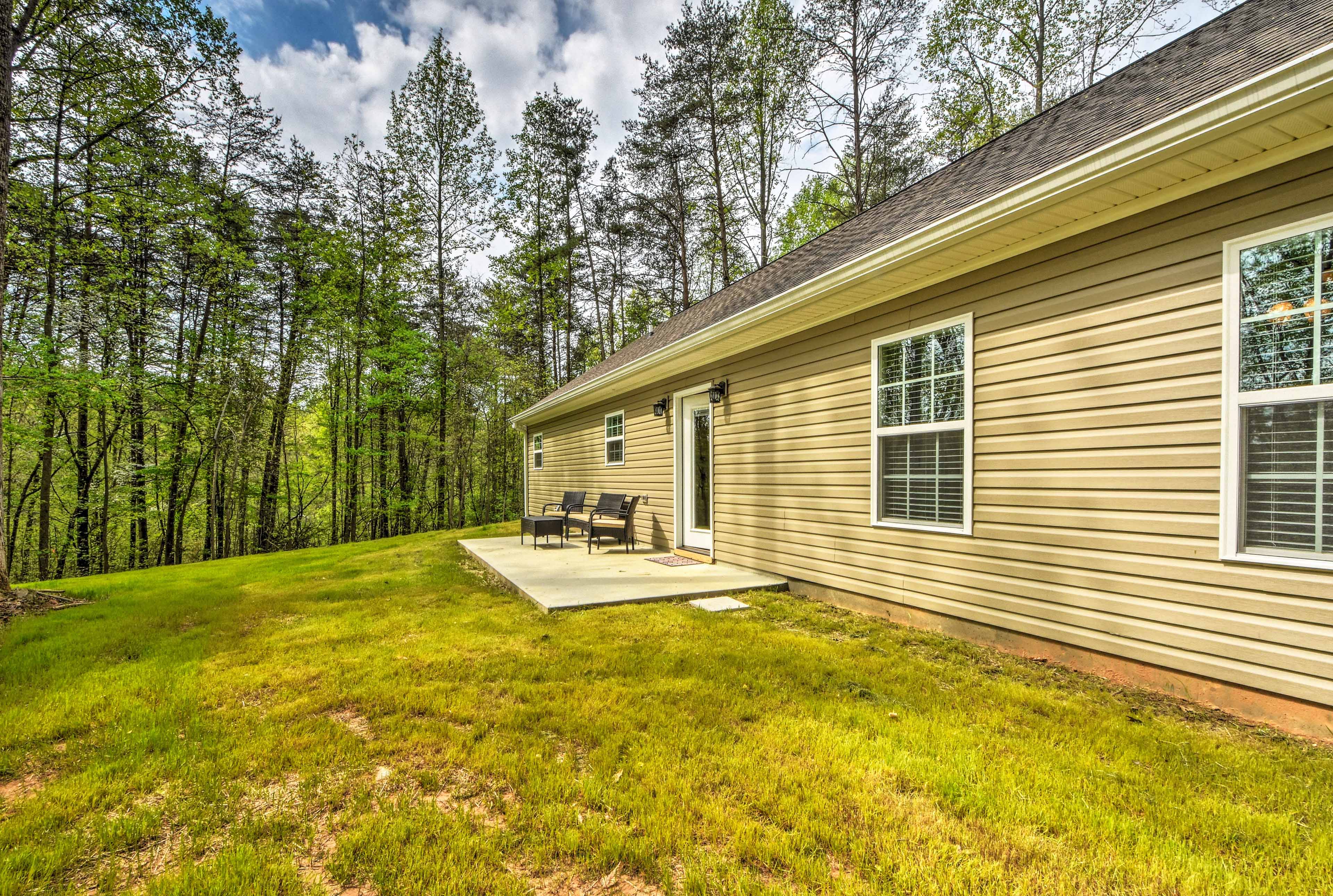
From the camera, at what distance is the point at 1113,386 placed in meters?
3.00

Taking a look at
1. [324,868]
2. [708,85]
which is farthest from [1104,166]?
[708,85]

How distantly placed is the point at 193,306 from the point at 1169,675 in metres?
17.9

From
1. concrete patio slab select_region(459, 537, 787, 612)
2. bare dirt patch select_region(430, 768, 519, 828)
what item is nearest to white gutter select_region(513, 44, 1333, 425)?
concrete patio slab select_region(459, 537, 787, 612)

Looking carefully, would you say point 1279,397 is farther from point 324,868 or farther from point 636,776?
point 324,868

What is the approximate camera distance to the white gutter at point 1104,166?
2.15 meters

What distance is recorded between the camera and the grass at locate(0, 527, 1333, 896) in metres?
1.55

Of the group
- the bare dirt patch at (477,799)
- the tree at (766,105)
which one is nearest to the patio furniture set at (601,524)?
the bare dirt patch at (477,799)

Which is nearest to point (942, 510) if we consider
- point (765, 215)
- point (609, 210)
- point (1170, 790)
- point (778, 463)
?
point (778, 463)

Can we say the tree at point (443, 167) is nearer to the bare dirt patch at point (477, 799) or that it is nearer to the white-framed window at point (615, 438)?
the white-framed window at point (615, 438)

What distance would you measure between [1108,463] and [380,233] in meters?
17.5

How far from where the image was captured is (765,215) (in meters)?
14.3

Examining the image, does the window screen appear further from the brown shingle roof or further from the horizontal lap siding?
the horizontal lap siding

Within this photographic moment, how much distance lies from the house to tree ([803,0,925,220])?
9171 mm

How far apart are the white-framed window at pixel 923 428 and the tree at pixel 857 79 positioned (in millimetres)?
9358
